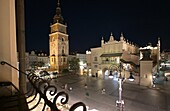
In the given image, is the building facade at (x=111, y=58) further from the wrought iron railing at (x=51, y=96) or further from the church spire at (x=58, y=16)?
the wrought iron railing at (x=51, y=96)

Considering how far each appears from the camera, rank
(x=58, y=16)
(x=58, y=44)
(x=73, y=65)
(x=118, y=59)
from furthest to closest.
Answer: (x=58, y=16) → (x=73, y=65) → (x=58, y=44) → (x=118, y=59)

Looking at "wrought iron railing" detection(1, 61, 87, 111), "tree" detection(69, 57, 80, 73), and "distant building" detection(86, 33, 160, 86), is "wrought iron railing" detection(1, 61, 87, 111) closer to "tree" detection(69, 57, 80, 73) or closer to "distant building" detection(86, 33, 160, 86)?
"distant building" detection(86, 33, 160, 86)

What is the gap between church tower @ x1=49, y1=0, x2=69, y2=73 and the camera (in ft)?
134

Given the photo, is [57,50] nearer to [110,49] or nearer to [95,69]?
[95,69]

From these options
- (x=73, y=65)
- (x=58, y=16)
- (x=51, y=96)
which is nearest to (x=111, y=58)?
(x=73, y=65)

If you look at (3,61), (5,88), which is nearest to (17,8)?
(3,61)

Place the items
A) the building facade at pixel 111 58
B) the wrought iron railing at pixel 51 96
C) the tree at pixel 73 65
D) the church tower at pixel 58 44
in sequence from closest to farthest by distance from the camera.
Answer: the wrought iron railing at pixel 51 96 → the building facade at pixel 111 58 → the church tower at pixel 58 44 → the tree at pixel 73 65

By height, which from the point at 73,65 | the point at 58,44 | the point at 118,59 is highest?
the point at 58,44

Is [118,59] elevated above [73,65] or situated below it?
above

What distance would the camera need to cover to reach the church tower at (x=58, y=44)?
134 ft

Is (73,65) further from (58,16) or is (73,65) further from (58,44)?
(58,16)

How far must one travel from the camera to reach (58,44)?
4112cm

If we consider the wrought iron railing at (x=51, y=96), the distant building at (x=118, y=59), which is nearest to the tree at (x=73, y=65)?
the distant building at (x=118, y=59)

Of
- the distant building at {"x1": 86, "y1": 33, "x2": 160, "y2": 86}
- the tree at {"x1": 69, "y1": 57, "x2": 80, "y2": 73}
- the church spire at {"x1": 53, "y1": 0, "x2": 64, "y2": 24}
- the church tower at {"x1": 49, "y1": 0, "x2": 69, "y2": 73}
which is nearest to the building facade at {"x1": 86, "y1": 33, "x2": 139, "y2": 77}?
the distant building at {"x1": 86, "y1": 33, "x2": 160, "y2": 86}
